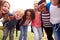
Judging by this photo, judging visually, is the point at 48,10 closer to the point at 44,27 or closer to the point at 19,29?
the point at 44,27

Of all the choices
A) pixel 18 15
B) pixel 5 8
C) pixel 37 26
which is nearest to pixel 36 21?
pixel 37 26

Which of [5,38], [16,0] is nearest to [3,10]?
[16,0]

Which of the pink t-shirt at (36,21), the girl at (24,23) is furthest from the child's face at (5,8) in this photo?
the pink t-shirt at (36,21)

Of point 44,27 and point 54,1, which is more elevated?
point 54,1

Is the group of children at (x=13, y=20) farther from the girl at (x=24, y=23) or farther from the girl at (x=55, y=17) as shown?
the girl at (x=55, y=17)

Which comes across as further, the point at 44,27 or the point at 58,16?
the point at 44,27

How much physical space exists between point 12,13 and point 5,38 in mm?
259

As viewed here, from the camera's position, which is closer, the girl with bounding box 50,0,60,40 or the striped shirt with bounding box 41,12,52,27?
the girl with bounding box 50,0,60,40

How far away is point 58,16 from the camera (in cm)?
128

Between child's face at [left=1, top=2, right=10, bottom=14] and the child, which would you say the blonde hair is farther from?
the child

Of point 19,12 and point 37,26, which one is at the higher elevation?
point 19,12

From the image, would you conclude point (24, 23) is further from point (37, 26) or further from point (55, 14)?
point (55, 14)

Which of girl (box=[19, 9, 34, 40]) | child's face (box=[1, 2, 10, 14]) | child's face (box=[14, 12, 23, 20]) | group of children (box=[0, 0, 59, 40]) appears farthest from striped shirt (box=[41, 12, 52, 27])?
child's face (box=[1, 2, 10, 14])

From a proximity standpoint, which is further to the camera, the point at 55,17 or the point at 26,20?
the point at 26,20
